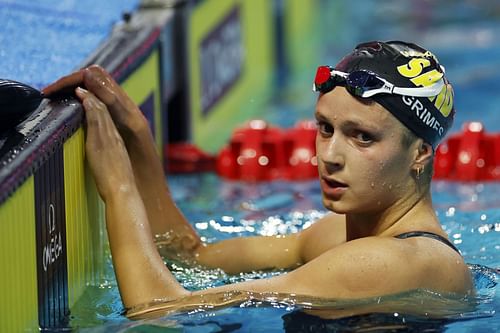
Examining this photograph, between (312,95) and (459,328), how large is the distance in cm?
474

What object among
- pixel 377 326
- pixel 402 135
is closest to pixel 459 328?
pixel 377 326

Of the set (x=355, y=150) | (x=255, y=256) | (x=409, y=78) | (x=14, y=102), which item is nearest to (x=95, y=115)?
(x=14, y=102)

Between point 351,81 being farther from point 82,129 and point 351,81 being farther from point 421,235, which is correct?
point 82,129

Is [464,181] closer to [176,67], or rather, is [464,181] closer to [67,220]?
[176,67]

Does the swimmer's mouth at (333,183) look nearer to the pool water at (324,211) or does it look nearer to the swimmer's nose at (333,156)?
the swimmer's nose at (333,156)

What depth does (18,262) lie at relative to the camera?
2.64m

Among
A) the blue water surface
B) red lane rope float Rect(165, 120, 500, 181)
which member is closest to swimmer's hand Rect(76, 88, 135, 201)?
the blue water surface

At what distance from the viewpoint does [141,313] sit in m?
2.88

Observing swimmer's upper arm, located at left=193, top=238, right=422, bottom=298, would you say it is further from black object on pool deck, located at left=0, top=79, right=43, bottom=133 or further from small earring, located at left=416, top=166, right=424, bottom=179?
black object on pool deck, located at left=0, top=79, right=43, bottom=133

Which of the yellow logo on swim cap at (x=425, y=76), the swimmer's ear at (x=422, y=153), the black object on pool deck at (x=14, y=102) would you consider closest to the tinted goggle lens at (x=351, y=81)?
the yellow logo on swim cap at (x=425, y=76)

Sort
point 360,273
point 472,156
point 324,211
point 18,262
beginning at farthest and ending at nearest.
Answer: point 472,156
point 324,211
point 360,273
point 18,262

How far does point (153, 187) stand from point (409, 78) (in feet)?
3.27

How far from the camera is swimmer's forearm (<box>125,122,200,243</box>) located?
3494 millimetres

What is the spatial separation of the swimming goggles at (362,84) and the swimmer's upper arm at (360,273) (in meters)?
0.39
